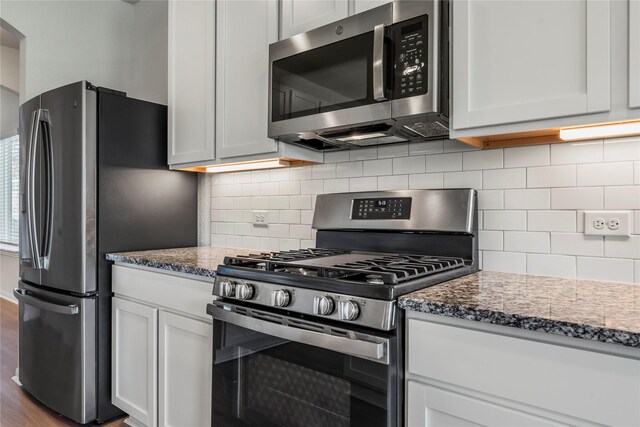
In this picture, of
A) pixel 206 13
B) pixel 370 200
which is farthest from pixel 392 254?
pixel 206 13

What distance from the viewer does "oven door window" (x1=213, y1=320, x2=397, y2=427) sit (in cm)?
110

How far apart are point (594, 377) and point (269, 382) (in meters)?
0.92

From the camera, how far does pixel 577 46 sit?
1.14m

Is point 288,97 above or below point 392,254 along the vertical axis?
above

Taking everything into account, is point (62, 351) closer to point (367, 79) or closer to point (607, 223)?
point (367, 79)

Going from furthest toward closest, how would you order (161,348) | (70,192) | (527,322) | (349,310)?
(70,192) → (161,348) → (349,310) → (527,322)

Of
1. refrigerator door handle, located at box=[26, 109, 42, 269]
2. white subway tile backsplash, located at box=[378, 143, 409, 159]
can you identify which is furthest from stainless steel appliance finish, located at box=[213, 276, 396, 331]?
refrigerator door handle, located at box=[26, 109, 42, 269]

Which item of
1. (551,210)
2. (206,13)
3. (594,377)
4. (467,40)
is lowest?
(594,377)

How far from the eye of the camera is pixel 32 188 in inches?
92.5

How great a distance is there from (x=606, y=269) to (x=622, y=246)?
0.09 m

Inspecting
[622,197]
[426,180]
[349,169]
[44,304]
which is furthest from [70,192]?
[622,197]

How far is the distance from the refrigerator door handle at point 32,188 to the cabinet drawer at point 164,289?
0.57 meters

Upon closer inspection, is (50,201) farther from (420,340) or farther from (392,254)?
(420,340)

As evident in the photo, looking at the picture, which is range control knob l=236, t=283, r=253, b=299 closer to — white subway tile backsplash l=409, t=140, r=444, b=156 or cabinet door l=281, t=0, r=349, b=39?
white subway tile backsplash l=409, t=140, r=444, b=156
